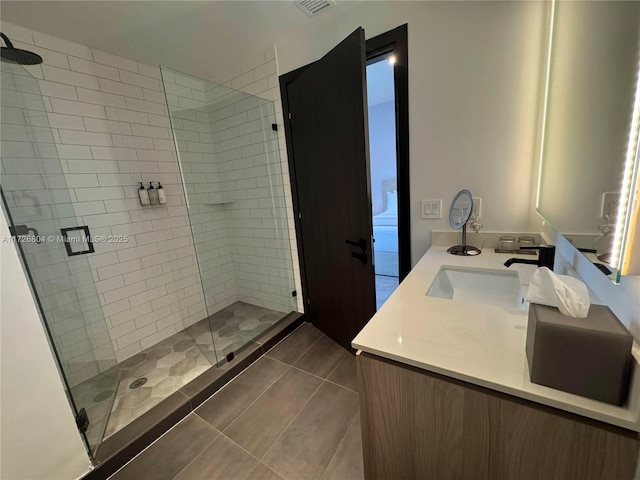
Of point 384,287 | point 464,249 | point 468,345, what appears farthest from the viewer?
point 384,287

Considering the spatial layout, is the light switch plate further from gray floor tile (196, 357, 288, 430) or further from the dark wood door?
gray floor tile (196, 357, 288, 430)

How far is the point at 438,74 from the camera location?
59.2 inches

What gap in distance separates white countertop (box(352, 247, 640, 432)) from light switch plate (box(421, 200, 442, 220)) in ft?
2.18

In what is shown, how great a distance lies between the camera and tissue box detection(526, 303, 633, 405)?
0.49 meters

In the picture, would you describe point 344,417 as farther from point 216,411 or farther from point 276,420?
point 216,411

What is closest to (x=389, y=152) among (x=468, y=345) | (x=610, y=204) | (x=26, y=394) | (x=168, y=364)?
(x=610, y=204)

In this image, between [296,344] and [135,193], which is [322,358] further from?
[135,193]

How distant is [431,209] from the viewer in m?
1.67

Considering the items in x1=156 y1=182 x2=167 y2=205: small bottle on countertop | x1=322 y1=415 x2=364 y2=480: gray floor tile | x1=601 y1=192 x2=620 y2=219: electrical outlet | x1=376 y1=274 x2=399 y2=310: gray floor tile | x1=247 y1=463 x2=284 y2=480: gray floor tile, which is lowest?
x1=376 y1=274 x2=399 y2=310: gray floor tile

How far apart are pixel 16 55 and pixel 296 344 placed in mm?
2440

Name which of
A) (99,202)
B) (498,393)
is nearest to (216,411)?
(498,393)

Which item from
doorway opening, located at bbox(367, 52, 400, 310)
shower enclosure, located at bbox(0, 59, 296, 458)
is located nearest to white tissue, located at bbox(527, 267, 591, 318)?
shower enclosure, located at bbox(0, 59, 296, 458)

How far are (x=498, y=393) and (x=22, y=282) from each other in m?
1.66

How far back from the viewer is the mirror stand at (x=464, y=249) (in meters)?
1.46
